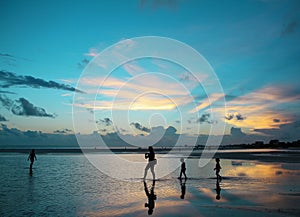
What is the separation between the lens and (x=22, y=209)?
460 inches

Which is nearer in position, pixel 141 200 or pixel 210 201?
pixel 210 201

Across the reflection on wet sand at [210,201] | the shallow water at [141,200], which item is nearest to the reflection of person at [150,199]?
the reflection on wet sand at [210,201]

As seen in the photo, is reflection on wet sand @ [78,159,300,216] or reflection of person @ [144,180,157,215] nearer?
reflection on wet sand @ [78,159,300,216]

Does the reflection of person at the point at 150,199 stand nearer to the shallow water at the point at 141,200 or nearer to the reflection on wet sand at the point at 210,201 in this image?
the reflection on wet sand at the point at 210,201

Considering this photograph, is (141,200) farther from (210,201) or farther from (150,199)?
(210,201)

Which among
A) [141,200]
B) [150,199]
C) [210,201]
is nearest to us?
[210,201]

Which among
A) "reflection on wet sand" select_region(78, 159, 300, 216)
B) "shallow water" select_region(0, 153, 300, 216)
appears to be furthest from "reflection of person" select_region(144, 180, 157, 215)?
"shallow water" select_region(0, 153, 300, 216)

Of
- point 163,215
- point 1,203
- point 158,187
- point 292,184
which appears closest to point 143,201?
point 163,215

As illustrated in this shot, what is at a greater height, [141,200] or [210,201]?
[210,201]

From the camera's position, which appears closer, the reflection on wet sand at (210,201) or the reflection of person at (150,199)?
the reflection on wet sand at (210,201)

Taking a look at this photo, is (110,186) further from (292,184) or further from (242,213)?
(292,184)

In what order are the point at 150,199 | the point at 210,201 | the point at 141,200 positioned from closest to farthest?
the point at 210,201, the point at 141,200, the point at 150,199

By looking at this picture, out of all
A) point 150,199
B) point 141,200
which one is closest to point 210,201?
point 150,199

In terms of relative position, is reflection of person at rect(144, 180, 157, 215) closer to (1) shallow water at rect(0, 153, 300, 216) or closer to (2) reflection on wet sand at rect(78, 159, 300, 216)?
(2) reflection on wet sand at rect(78, 159, 300, 216)
